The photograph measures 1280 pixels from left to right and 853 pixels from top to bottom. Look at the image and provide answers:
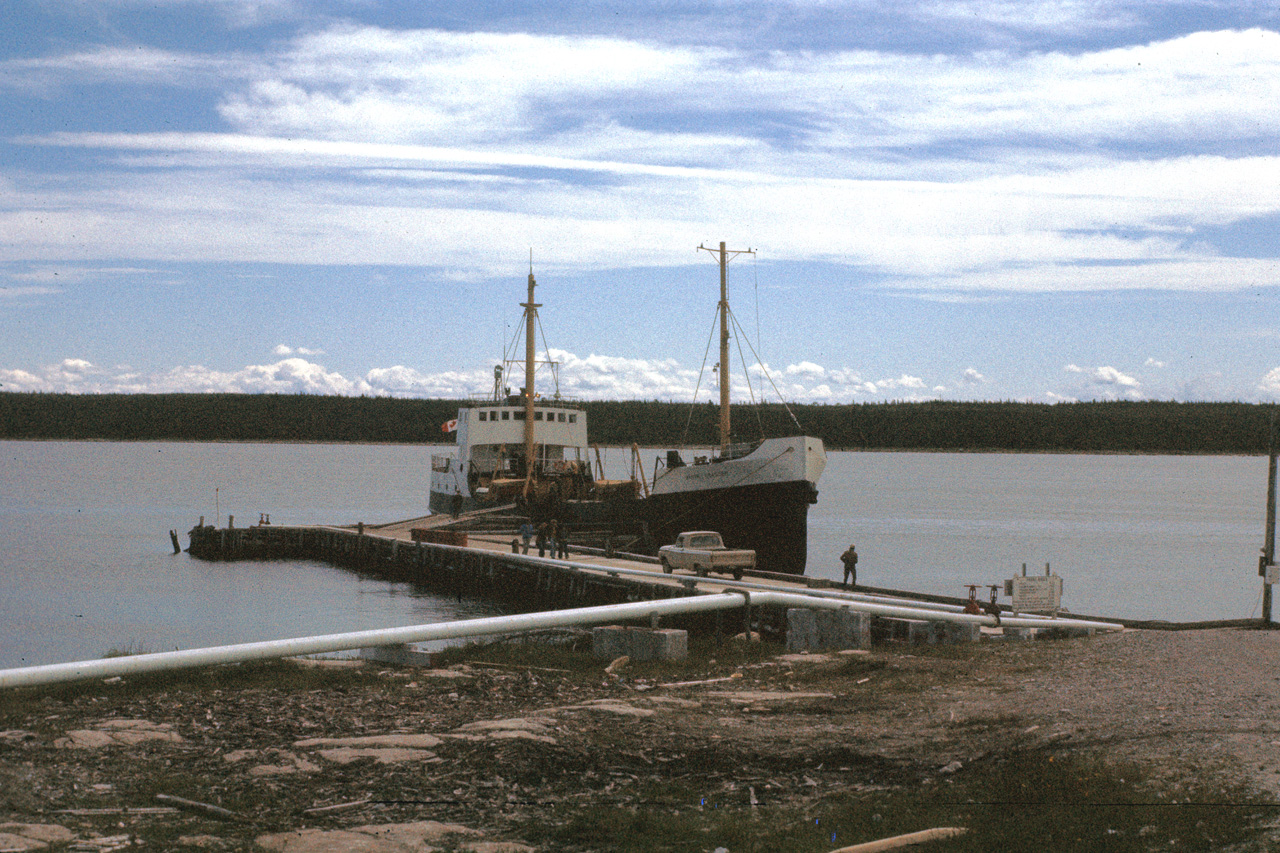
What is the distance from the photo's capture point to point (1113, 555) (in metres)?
72.4

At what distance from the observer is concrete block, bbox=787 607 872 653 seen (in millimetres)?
15219

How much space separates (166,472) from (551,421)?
6150 inches

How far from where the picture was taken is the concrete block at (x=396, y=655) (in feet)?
39.8

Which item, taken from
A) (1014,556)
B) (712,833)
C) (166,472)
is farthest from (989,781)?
(166,472)

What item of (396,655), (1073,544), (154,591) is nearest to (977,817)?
(396,655)

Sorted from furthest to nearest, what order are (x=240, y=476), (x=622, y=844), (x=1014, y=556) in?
A: (x=240, y=476) < (x=1014, y=556) < (x=622, y=844)

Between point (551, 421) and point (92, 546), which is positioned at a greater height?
point (551, 421)

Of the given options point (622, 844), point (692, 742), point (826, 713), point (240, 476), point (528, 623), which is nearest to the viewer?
point (622, 844)

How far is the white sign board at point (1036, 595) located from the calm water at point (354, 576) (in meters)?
17.0

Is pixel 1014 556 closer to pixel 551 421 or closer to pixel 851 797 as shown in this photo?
pixel 551 421

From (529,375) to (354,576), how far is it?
14113 millimetres

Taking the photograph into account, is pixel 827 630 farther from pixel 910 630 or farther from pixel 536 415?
pixel 536 415

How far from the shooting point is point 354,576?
179ft

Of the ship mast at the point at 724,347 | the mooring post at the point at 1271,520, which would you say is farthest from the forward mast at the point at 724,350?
the mooring post at the point at 1271,520
